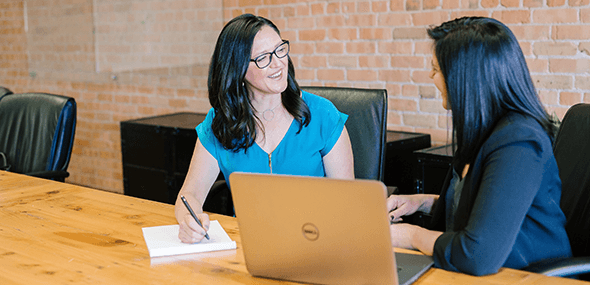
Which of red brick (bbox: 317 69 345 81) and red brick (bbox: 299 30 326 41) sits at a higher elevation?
red brick (bbox: 299 30 326 41)

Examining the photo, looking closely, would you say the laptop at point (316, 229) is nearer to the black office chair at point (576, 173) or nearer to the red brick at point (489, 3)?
the black office chair at point (576, 173)

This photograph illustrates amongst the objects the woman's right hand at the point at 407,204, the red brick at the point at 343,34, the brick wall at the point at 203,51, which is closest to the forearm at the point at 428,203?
the woman's right hand at the point at 407,204

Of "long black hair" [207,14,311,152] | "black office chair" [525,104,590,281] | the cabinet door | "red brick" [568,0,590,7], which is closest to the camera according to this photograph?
"black office chair" [525,104,590,281]

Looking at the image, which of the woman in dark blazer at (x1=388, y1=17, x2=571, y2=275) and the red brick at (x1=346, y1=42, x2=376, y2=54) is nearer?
the woman in dark blazer at (x1=388, y1=17, x2=571, y2=275)

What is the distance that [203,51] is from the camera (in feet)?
12.5

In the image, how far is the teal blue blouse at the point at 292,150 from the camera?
1.95 m

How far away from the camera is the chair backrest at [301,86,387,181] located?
2.03 meters

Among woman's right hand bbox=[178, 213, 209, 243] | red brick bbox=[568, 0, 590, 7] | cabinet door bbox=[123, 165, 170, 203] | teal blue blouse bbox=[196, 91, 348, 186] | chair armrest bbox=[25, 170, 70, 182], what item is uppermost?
red brick bbox=[568, 0, 590, 7]

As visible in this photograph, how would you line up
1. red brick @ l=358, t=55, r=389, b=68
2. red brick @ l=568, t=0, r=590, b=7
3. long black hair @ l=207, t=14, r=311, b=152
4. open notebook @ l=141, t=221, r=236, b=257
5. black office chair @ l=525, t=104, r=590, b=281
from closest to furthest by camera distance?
1. open notebook @ l=141, t=221, r=236, b=257
2. black office chair @ l=525, t=104, r=590, b=281
3. long black hair @ l=207, t=14, r=311, b=152
4. red brick @ l=568, t=0, r=590, b=7
5. red brick @ l=358, t=55, r=389, b=68

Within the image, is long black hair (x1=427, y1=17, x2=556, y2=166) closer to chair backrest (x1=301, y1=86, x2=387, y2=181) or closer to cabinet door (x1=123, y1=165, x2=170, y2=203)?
chair backrest (x1=301, y1=86, x2=387, y2=181)

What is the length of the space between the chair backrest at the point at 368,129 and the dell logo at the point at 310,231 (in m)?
0.97

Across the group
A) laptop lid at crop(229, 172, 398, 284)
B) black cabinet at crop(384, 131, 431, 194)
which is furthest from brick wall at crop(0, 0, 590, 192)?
laptop lid at crop(229, 172, 398, 284)

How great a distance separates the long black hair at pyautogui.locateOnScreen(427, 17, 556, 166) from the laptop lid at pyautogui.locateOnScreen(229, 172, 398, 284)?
1.24ft

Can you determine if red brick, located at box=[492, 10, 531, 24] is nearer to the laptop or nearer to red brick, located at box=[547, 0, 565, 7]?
red brick, located at box=[547, 0, 565, 7]
